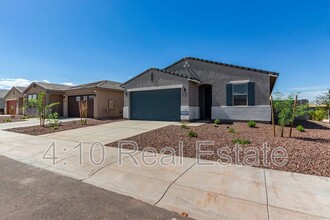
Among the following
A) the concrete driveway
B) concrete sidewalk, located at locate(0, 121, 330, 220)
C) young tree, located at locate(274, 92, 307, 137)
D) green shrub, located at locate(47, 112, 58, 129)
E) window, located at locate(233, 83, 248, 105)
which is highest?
window, located at locate(233, 83, 248, 105)

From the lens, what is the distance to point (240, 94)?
13.4 metres

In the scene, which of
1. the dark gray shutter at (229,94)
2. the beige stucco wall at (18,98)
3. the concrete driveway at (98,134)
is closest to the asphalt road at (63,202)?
the concrete driveway at (98,134)

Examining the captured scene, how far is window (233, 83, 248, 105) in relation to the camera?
1317cm

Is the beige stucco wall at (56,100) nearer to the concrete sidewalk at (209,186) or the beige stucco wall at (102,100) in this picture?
the beige stucco wall at (102,100)

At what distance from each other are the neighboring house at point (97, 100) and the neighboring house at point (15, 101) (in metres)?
10.2

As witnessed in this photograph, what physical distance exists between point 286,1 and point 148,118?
38.7ft

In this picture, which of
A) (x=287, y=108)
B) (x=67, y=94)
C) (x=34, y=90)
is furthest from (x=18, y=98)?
(x=287, y=108)

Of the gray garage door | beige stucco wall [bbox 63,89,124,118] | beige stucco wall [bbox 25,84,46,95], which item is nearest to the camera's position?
the gray garage door

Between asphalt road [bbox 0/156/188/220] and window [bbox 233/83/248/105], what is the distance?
1203 centimetres

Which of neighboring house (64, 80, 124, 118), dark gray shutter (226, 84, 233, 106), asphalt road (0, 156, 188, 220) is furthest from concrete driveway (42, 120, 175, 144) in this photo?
neighboring house (64, 80, 124, 118)

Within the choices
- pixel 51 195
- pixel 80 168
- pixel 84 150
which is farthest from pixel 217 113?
pixel 51 195

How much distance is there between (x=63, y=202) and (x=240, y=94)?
12.9m

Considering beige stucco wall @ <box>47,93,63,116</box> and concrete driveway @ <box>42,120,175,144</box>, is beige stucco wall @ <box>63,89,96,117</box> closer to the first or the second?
beige stucco wall @ <box>47,93,63,116</box>

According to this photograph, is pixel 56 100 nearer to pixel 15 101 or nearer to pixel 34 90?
pixel 34 90
